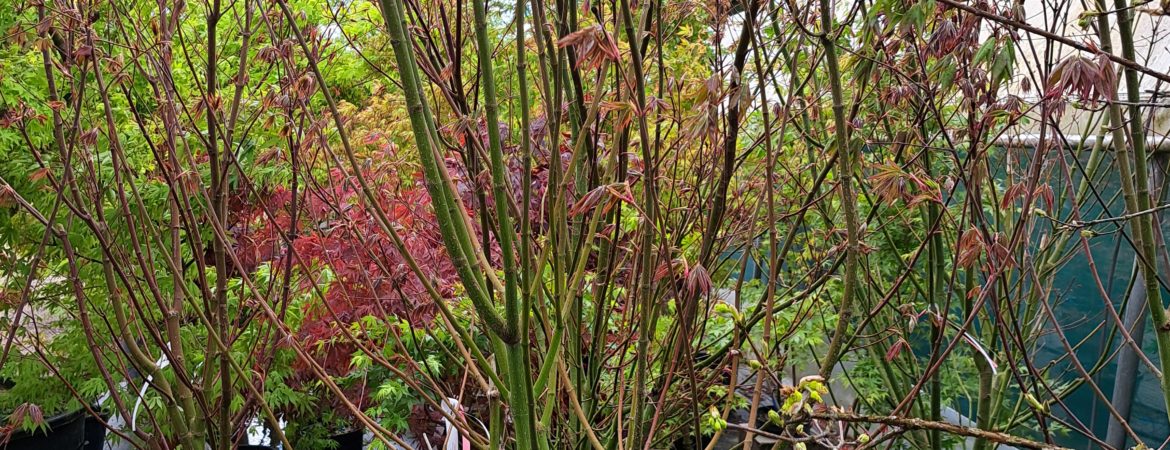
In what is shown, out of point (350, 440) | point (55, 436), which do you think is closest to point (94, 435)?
point (55, 436)

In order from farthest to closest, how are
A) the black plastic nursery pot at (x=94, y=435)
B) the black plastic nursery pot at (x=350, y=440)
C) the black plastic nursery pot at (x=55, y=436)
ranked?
the black plastic nursery pot at (x=94, y=435)
the black plastic nursery pot at (x=350, y=440)
the black plastic nursery pot at (x=55, y=436)

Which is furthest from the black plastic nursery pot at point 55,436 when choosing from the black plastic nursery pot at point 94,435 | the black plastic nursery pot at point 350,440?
the black plastic nursery pot at point 350,440

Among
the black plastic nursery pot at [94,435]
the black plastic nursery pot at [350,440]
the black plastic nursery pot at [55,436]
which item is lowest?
the black plastic nursery pot at [350,440]

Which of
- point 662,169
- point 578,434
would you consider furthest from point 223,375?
point 662,169

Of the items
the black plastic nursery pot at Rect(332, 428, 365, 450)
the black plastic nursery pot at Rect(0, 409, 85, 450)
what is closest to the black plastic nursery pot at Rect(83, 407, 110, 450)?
the black plastic nursery pot at Rect(0, 409, 85, 450)

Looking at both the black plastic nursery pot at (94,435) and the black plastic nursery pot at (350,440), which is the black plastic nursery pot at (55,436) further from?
the black plastic nursery pot at (350,440)

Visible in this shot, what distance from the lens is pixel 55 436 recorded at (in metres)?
3.87

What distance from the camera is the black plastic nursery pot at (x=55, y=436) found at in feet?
12.4

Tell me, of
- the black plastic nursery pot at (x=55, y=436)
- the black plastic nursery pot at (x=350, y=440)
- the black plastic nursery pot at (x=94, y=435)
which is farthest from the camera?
the black plastic nursery pot at (x=94, y=435)

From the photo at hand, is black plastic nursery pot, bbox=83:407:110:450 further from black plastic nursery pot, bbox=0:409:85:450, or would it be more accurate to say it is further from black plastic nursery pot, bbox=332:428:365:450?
black plastic nursery pot, bbox=332:428:365:450

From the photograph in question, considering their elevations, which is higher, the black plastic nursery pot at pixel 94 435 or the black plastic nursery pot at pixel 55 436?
the black plastic nursery pot at pixel 55 436

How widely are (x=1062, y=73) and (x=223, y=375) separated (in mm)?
1649

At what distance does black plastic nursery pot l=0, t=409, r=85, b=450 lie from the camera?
3785 millimetres

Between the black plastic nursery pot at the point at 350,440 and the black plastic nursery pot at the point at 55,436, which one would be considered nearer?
the black plastic nursery pot at the point at 55,436
